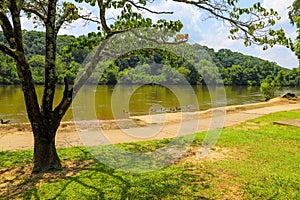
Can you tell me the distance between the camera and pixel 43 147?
16.2 feet

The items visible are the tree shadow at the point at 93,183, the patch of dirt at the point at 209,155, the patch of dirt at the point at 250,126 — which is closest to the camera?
the tree shadow at the point at 93,183

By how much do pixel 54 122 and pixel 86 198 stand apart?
73.8 inches

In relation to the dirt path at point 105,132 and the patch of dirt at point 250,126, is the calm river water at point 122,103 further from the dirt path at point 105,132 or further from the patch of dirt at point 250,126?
the patch of dirt at point 250,126

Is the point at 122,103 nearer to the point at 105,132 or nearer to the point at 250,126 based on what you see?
the point at 105,132

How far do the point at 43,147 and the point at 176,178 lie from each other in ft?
8.31

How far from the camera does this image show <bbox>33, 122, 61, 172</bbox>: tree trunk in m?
4.91

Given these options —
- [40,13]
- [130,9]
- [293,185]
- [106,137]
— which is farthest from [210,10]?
[106,137]

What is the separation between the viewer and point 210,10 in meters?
5.34

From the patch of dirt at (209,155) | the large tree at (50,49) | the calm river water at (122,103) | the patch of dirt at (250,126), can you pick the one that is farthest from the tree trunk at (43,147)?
the calm river water at (122,103)

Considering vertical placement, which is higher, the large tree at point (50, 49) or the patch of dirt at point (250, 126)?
the large tree at point (50, 49)

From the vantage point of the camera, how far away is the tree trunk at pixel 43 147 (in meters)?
4.91

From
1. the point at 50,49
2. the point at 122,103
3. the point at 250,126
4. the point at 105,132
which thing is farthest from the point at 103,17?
the point at 122,103

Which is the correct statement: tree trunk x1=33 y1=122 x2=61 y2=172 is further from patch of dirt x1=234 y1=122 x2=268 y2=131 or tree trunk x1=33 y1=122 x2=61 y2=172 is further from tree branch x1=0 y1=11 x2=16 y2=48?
patch of dirt x1=234 y1=122 x2=268 y2=131

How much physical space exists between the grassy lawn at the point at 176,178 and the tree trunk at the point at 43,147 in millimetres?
235
